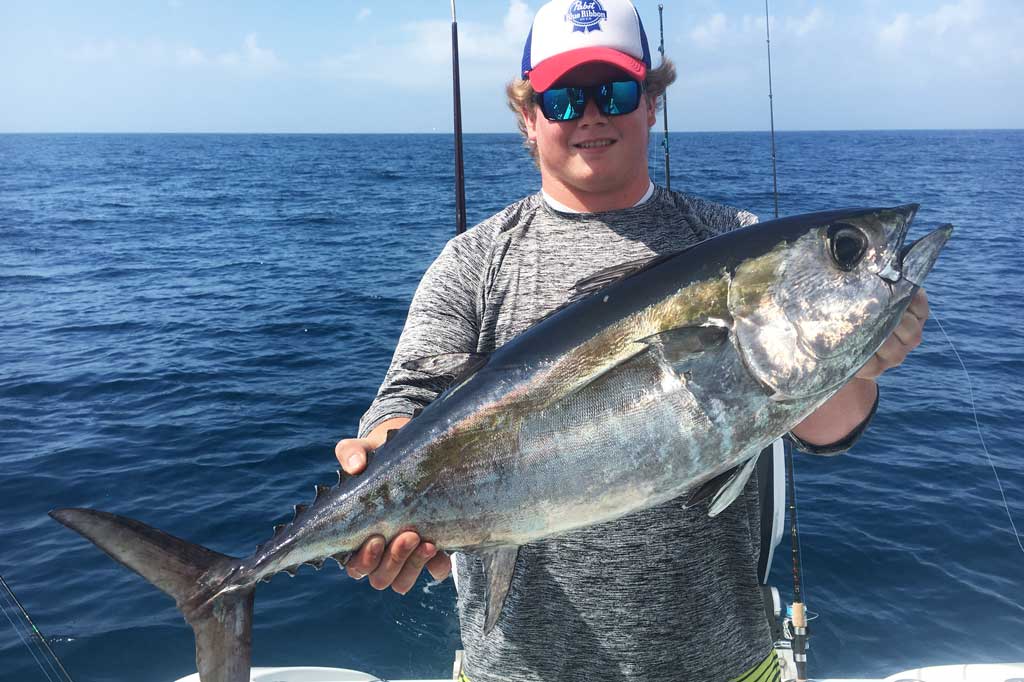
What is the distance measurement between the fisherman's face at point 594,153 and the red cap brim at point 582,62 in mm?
20

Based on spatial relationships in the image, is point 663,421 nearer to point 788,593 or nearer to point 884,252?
point 884,252

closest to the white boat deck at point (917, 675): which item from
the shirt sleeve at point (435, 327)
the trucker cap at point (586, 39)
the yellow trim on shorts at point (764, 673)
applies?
the yellow trim on shorts at point (764, 673)

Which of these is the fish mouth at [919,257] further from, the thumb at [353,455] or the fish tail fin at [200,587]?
the fish tail fin at [200,587]

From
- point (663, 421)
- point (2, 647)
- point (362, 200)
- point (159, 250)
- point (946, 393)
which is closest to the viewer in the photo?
point (663, 421)

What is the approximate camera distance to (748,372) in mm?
1800

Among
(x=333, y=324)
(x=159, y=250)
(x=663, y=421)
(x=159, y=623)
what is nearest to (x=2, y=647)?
(x=159, y=623)

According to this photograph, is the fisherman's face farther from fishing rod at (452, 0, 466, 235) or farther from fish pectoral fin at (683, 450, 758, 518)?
fishing rod at (452, 0, 466, 235)

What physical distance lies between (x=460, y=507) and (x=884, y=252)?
1259 millimetres

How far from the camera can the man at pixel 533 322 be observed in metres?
2.25

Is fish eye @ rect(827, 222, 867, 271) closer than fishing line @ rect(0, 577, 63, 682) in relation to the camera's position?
Yes

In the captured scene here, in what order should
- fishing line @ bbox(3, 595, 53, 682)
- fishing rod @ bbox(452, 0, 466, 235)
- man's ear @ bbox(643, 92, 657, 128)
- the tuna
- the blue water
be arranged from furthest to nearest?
the blue water
fishing line @ bbox(3, 595, 53, 682)
fishing rod @ bbox(452, 0, 466, 235)
man's ear @ bbox(643, 92, 657, 128)
the tuna

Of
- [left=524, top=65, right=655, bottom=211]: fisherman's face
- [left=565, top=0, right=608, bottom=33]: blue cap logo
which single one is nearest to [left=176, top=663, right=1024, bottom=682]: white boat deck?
[left=524, top=65, right=655, bottom=211]: fisherman's face

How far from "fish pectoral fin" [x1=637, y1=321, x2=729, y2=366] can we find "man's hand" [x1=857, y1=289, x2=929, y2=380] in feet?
1.33

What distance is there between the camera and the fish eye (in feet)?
6.07
